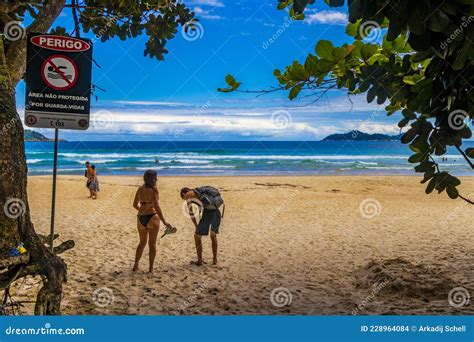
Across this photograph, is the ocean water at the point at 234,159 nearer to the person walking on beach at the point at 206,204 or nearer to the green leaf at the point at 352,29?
the person walking on beach at the point at 206,204

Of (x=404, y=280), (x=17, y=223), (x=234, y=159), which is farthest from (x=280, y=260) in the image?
(x=234, y=159)

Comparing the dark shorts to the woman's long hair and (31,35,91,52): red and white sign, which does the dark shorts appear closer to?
the woman's long hair

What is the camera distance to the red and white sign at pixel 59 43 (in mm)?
3674

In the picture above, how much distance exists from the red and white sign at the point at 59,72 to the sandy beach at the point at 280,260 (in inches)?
79.5

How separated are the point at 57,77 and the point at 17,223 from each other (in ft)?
3.88

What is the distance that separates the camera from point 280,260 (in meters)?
7.27

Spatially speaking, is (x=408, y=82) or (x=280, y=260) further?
(x=280, y=260)

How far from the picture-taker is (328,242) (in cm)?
879

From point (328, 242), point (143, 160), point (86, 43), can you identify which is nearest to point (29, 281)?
point (86, 43)

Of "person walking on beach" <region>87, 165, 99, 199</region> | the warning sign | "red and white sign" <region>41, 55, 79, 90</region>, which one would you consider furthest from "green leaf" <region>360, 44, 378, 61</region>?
"person walking on beach" <region>87, 165, 99, 199</region>

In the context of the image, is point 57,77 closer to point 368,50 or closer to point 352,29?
point 352,29

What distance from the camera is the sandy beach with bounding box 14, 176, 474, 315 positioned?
484cm

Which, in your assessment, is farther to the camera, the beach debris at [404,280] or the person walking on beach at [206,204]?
the person walking on beach at [206,204]

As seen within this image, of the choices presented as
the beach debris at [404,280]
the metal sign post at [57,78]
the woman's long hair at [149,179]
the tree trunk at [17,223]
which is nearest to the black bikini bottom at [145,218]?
the woman's long hair at [149,179]
